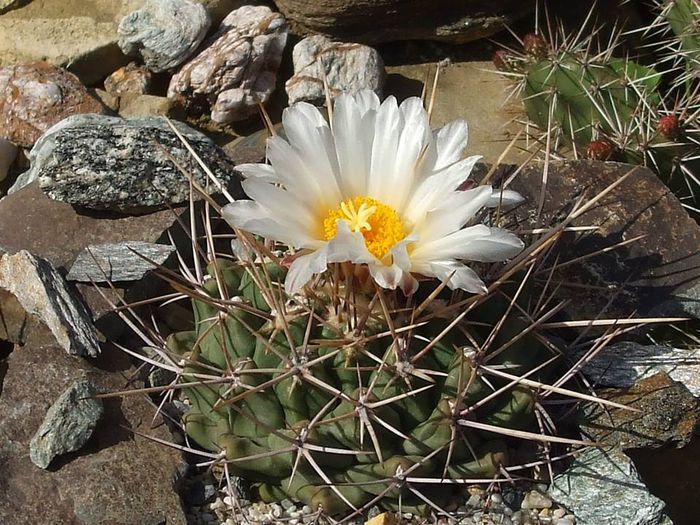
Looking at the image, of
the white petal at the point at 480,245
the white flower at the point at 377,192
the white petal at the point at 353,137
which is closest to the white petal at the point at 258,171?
the white flower at the point at 377,192

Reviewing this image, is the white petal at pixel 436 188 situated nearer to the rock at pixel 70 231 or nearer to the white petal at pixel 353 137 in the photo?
the white petal at pixel 353 137

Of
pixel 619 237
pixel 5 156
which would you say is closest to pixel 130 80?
pixel 5 156

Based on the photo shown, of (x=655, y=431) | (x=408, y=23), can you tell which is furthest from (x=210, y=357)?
(x=408, y=23)

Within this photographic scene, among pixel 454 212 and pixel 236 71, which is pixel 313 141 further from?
pixel 236 71

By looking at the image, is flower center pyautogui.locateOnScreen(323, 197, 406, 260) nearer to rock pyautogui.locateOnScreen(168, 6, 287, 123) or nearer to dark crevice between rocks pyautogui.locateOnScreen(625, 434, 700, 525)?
dark crevice between rocks pyautogui.locateOnScreen(625, 434, 700, 525)

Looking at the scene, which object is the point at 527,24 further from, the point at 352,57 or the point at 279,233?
the point at 279,233

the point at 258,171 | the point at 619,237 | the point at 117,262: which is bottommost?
the point at 619,237
